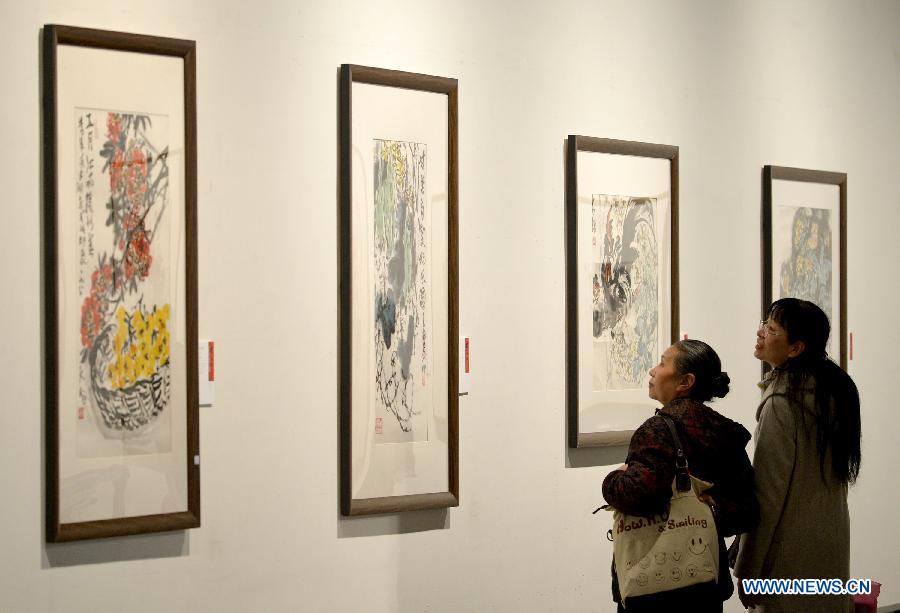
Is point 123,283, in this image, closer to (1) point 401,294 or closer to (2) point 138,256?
(2) point 138,256

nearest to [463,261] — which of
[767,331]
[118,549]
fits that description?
[767,331]

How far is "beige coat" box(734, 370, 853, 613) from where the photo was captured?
10.6ft

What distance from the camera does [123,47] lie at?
3023 mm

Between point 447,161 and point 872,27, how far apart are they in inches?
103

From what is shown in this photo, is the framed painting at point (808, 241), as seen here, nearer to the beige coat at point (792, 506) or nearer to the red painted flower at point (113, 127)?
the beige coat at point (792, 506)

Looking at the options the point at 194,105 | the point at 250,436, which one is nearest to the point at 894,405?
the point at 250,436

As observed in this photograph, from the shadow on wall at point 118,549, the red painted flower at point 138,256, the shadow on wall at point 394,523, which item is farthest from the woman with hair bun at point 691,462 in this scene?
the red painted flower at point 138,256

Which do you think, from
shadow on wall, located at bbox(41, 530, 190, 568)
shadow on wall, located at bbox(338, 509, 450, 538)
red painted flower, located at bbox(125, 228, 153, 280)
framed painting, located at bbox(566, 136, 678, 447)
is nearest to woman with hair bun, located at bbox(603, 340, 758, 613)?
shadow on wall, located at bbox(338, 509, 450, 538)

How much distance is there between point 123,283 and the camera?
3.02 metres

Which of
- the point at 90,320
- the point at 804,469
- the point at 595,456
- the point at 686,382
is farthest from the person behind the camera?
the point at 595,456

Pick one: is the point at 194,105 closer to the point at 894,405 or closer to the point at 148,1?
the point at 148,1

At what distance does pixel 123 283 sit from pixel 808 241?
311cm

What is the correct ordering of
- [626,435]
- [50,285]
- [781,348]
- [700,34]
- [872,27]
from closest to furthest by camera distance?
[50,285] → [781,348] → [626,435] → [700,34] → [872,27]

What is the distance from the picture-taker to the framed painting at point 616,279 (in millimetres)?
3984
